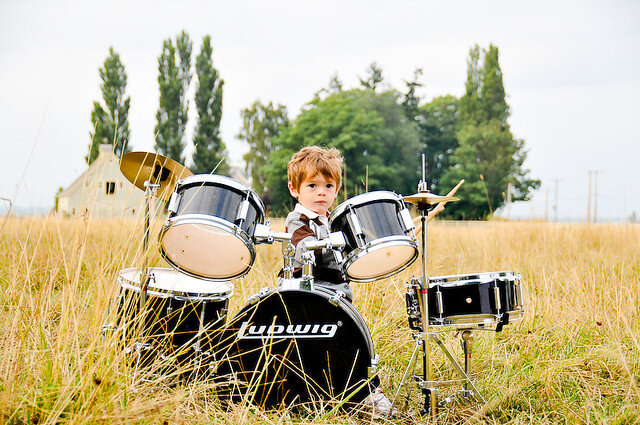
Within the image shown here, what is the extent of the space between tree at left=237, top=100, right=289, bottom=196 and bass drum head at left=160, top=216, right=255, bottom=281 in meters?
35.9

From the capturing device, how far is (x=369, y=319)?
340 centimetres

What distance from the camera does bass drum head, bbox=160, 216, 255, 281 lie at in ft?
7.22

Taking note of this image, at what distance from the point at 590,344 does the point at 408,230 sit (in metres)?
1.55

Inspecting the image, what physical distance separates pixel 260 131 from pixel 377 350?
38252mm

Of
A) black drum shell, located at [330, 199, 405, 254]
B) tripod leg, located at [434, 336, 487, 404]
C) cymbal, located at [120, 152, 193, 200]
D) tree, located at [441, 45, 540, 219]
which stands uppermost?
tree, located at [441, 45, 540, 219]

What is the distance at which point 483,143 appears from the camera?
34.6 m

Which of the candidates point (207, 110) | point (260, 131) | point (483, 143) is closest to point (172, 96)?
point (207, 110)

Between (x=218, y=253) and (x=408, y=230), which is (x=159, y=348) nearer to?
(x=218, y=253)

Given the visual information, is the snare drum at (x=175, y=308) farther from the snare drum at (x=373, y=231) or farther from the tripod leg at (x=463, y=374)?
the tripod leg at (x=463, y=374)

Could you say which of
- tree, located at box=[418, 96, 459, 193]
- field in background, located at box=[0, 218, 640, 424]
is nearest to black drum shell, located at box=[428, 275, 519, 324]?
field in background, located at box=[0, 218, 640, 424]

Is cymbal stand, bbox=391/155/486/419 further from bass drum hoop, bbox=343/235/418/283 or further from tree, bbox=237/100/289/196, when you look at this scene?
tree, bbox=237/100/289/196

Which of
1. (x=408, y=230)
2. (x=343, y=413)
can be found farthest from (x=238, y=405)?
(x=408, y=230)

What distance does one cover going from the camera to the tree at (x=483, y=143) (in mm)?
Answer: 34500

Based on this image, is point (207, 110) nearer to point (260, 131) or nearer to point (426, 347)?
point (260, 131)
